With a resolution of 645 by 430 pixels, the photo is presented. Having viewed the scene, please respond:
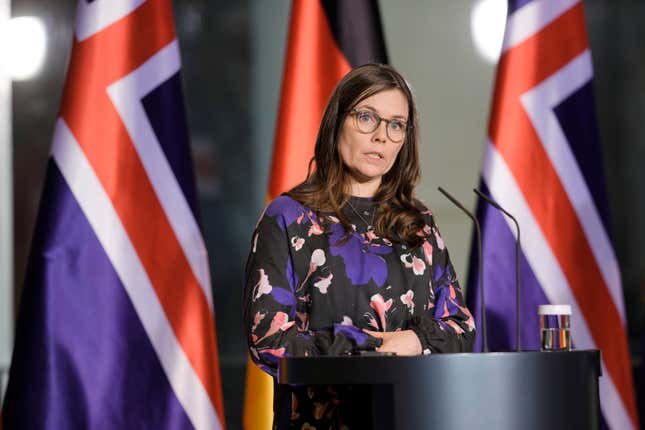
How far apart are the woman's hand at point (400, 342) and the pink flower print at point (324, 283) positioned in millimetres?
137

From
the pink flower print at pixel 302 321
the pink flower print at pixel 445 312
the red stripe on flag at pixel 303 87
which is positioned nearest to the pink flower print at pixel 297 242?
the pink flower print at pixel 302 321

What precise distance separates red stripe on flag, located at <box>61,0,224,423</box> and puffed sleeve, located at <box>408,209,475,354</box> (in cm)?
102

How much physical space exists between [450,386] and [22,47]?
281cm

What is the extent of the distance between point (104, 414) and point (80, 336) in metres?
0.24

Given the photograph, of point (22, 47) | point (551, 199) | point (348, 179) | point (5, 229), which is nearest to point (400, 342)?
point (348, 179)

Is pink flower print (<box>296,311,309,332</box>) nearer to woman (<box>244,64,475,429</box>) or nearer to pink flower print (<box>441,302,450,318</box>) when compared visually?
woman (<box>244,64,475,429</box>)

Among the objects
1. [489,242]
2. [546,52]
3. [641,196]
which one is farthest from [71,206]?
[641,196]

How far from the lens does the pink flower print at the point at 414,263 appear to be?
6.62 ft

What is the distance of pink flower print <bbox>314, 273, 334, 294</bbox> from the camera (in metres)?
1.94

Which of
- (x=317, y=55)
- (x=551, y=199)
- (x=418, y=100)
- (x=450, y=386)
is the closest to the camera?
(x=450, y=386)

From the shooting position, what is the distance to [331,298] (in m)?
1.94

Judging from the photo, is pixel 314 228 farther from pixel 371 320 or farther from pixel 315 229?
pixel 371 320

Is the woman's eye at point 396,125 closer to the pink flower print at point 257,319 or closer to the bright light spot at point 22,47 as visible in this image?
the pink flower print at point 257,319

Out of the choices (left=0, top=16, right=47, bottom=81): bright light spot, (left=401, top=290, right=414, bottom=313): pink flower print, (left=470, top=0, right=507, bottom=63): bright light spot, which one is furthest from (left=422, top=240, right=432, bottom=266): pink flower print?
(left=0, top=16, right=47, bottom=81): bright light spot
